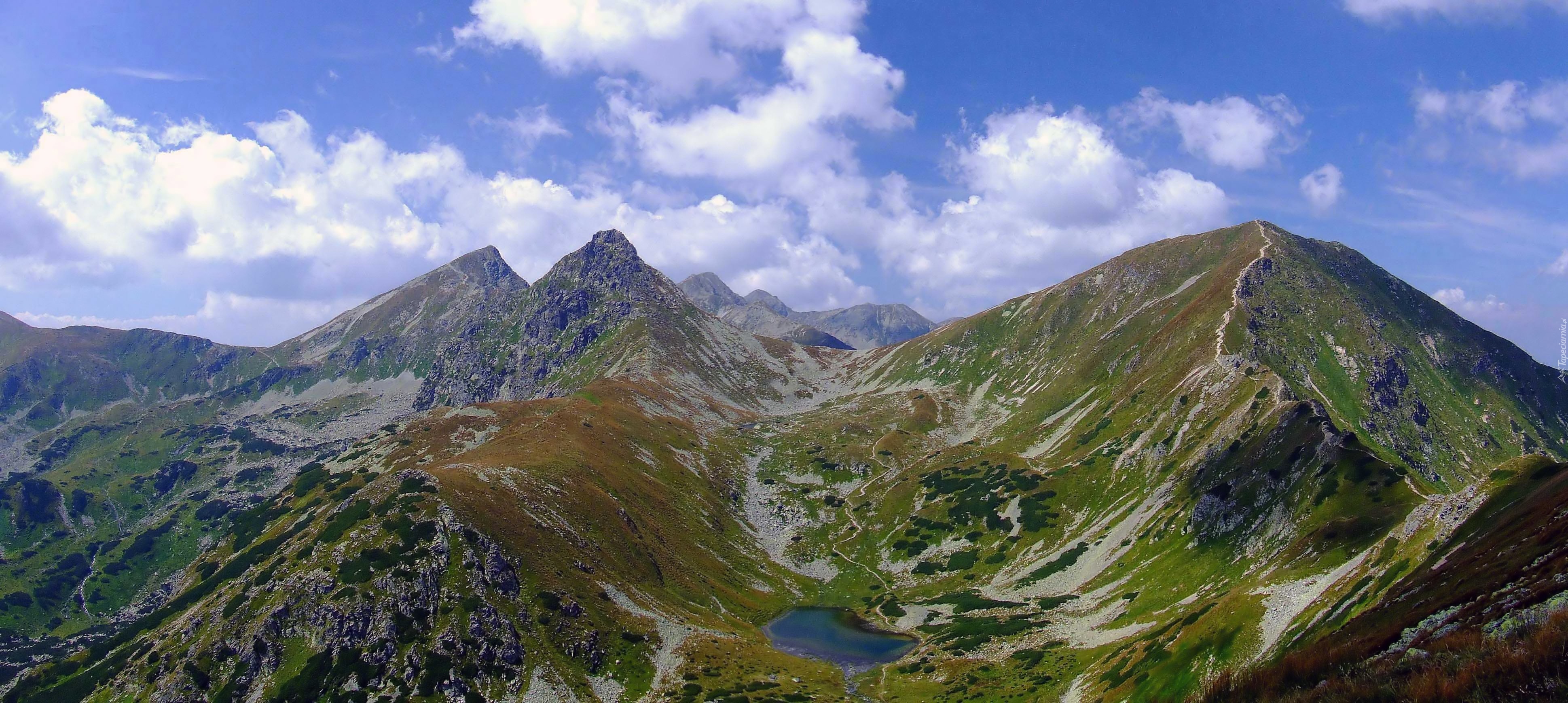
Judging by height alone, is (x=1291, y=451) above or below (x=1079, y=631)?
above

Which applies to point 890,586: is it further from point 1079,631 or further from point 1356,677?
point 1356,677

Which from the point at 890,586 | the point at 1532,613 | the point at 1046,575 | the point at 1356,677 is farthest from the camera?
the point at 890,586

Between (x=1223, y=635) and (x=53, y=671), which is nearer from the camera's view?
(x=1223, y=635)

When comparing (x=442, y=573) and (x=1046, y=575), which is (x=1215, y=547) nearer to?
(x=1046, y=575)

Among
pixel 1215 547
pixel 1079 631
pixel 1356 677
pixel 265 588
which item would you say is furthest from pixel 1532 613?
pixel 265 588

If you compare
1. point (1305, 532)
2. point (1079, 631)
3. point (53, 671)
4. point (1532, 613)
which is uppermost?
point (1532, 613)

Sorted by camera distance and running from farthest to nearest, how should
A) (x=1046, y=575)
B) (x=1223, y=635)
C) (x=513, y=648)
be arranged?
1. (x=1046, y=575)
2. (x=513, y=648)
3. (x=1223, y=635)
